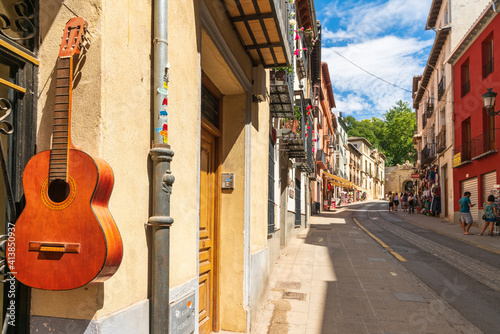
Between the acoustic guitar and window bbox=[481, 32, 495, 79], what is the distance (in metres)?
19.4

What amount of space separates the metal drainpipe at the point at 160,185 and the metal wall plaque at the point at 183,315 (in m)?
0.17

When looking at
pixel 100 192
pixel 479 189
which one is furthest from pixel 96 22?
pixel 479 189

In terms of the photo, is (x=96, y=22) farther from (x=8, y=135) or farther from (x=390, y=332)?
(x=390, y=332)

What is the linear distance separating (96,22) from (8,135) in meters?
0.68

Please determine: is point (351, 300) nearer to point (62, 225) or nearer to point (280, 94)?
point (280, 94)

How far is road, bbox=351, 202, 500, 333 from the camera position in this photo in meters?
5.68

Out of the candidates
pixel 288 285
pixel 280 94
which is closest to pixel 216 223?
pixel 288 285

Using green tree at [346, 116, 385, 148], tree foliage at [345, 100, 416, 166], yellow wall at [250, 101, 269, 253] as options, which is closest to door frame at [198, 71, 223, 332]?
yellow wall at [250, 101, 269, 253]

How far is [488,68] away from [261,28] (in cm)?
1702

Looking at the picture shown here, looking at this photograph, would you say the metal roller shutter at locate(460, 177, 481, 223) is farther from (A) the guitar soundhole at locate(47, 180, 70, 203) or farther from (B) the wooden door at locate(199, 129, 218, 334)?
(A) the guitar soundhole at locate(47, 180, 70, 203)

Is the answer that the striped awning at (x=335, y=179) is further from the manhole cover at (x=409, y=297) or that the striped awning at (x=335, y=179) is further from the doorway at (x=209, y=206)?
the doorway at (x=209, y=206)

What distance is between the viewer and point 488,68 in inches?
688

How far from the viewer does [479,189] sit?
1773 centimetres

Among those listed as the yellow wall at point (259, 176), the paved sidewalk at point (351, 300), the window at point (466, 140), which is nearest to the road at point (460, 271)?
the paved sidewalk at point (351, 300)
